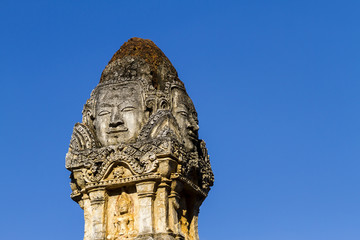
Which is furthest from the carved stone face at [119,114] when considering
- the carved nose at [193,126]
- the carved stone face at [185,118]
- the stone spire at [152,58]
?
the carved nose at [193,126]

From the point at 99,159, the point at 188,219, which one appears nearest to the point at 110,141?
the point at 99,159

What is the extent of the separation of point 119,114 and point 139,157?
1.28m

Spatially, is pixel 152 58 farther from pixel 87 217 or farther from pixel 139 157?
pixel 87 217

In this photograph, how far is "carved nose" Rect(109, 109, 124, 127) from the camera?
1431cm

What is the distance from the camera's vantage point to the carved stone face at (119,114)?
14328 millimetres

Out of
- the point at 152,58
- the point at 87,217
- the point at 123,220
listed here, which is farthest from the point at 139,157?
the point at 152,58

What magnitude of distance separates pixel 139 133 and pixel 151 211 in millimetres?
1892

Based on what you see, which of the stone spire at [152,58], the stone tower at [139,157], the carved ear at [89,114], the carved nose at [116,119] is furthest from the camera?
the stone spire at [152,58]

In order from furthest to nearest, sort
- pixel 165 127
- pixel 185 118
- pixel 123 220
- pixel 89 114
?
pixel 185 118 < pixel 89 114 < pixel 165 127 < pixel 123 220

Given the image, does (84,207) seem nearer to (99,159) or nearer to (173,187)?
(99,159)

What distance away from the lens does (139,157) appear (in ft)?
45.1

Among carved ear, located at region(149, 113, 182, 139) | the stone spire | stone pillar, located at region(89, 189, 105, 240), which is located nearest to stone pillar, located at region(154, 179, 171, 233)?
carved ear, located at region(149, 113, 182, 139)

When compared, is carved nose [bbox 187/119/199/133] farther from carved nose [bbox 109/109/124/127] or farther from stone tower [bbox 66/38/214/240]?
carved nose [bbox 109/109/124/127]

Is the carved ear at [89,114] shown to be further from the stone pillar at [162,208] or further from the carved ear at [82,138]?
the stone pillar at [162,208]
